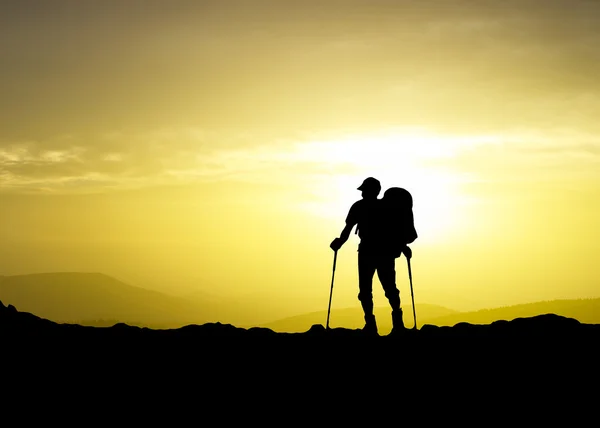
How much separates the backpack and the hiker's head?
283 mm

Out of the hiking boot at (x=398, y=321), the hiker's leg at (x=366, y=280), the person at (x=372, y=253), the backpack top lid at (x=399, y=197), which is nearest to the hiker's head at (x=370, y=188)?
the person at (x=372, y=253)

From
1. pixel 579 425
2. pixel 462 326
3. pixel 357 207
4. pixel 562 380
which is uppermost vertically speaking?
pixel 357 207

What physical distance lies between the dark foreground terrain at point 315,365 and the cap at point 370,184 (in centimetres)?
324

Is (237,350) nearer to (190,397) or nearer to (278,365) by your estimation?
(278,365)

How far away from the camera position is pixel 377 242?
14.9m

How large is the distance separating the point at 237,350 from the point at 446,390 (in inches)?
171

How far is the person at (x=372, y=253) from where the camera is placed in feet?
48.5

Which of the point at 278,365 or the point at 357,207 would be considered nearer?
the point at 278,365

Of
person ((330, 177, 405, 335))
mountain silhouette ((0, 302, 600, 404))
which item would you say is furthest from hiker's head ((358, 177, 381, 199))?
mountain silhouette ((0, 302, 600, 404))

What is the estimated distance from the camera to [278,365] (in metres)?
12.5

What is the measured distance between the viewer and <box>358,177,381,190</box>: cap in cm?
1496

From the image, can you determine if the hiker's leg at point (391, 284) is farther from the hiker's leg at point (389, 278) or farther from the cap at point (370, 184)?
the cap at point (370, 184)

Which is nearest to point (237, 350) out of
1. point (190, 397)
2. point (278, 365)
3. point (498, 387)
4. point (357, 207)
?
point (278, 365)

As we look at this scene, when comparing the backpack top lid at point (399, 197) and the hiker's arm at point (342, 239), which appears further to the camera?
the hiker's arm at point (342, 239)
